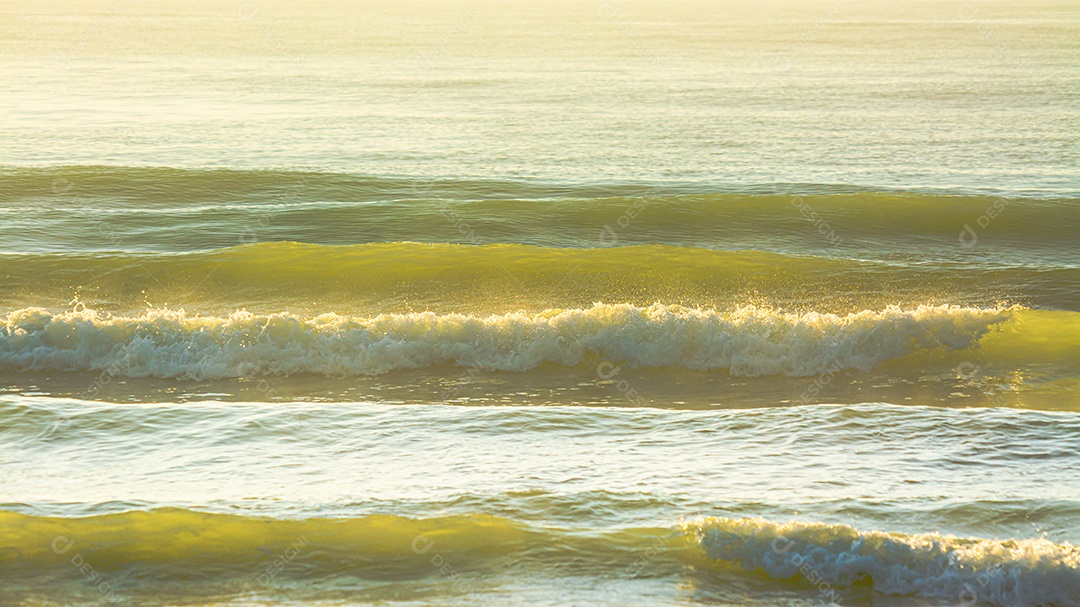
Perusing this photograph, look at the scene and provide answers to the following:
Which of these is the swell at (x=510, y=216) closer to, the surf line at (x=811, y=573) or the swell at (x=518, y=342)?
the swell at (x=518, y=342)

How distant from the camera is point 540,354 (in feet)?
46.1

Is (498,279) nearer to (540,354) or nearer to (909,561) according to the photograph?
(540,354)

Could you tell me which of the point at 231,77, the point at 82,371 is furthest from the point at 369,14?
the point at 82,371

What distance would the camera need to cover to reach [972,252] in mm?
20359

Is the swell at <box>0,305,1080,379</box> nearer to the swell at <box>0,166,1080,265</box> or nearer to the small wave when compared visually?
the small wave

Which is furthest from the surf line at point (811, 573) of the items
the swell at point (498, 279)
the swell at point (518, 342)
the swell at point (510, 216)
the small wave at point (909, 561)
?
the swell at point (510, 216)

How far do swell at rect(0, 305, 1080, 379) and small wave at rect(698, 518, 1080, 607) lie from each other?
5.74 m

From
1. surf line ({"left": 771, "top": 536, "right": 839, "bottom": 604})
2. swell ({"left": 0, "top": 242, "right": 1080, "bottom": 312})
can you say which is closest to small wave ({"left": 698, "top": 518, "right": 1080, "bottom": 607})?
surf line ({"left": 771, "top": 536, "right": 839, "bottom": 604})

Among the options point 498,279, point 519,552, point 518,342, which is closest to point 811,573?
point 519,552

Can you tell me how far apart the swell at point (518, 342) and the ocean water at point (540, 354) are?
0.05 meters

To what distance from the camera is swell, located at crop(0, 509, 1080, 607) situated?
7.50 metres

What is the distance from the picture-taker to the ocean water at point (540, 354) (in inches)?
316

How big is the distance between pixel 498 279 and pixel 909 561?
1162cm

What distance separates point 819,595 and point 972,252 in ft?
46.7
